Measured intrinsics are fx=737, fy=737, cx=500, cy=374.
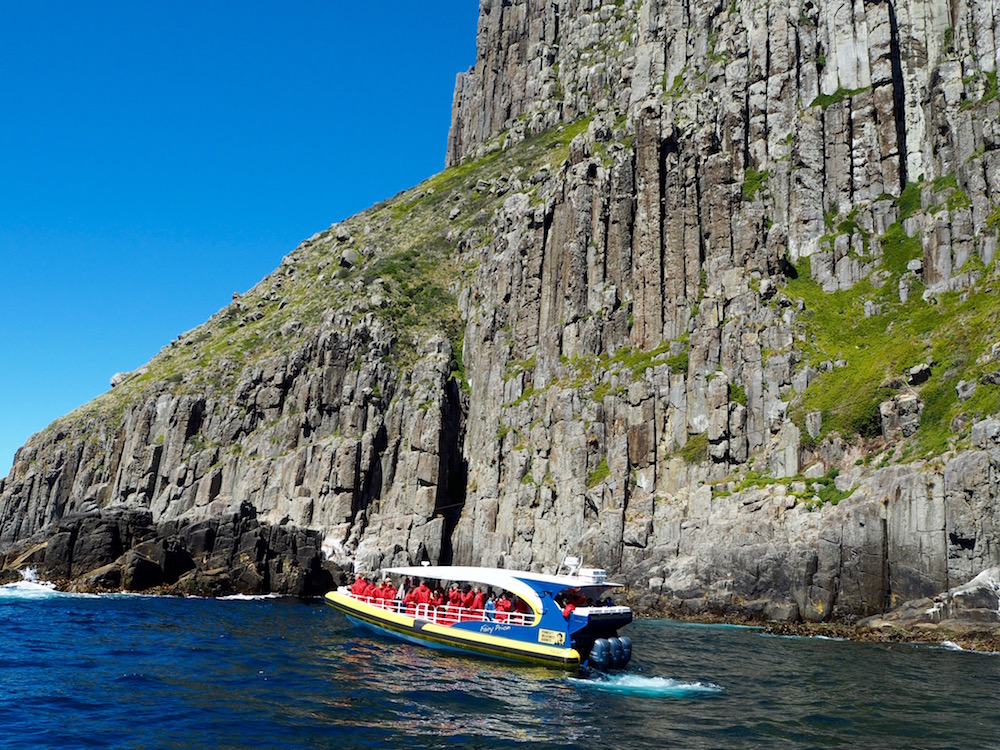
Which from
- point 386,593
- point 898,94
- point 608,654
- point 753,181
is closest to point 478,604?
point 386,593

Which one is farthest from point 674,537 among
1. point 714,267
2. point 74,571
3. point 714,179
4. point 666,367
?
point 74,571

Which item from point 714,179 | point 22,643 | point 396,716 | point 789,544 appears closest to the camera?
point 396,716

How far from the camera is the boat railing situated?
125 ft

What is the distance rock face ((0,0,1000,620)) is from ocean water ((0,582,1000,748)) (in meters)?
19.1

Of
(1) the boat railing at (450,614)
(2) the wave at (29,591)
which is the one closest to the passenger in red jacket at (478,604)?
(1) the boat railing at (450,614)

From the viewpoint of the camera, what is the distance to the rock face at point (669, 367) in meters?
61.5

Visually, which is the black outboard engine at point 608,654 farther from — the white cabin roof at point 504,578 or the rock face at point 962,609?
the rock face at point 962,609

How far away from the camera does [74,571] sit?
74062 millimetres

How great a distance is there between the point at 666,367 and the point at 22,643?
65.9 meters

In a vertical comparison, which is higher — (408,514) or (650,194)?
(650,194)

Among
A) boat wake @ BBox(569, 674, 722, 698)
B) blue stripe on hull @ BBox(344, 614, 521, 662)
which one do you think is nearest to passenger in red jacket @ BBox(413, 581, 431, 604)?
blue stripe on hull @ BBox(344, 614, 521, 662)

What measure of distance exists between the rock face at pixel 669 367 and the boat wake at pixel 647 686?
27453 millimetres

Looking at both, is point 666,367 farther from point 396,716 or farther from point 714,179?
point 396,716

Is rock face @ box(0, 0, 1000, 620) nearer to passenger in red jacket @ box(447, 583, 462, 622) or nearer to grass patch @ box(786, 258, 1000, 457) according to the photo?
grass patch @ box(786, 258, 1000, 457)
